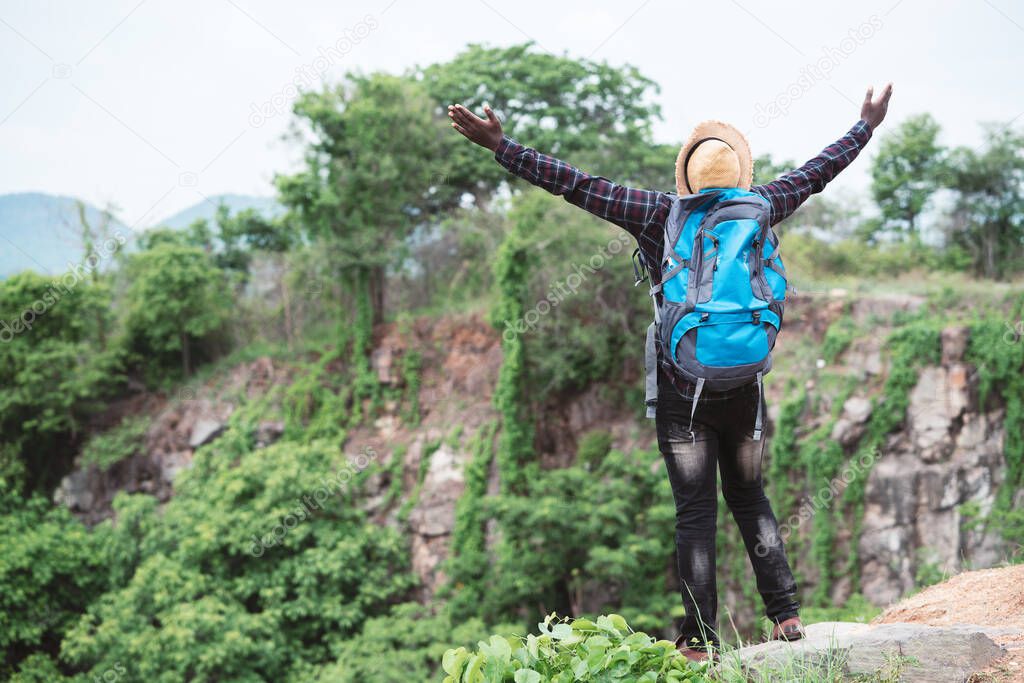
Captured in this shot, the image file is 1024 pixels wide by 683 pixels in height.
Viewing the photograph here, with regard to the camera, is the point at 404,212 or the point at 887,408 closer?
the point at 887,408

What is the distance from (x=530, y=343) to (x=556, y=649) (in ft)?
39.0

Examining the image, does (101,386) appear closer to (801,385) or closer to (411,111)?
(411,111)

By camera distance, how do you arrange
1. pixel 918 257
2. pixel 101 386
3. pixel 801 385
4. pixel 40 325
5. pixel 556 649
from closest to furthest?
pixel 556 649
pixel 801 385
pixel 918 257
pixel 40 325
pixel 101 386

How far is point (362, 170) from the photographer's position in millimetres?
16156

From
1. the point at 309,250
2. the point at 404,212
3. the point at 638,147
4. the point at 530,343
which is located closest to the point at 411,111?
the point at 404,212

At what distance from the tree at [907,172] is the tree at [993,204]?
3.22 ft

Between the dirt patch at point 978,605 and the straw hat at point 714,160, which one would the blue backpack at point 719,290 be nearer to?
the straw hat at point 714,160

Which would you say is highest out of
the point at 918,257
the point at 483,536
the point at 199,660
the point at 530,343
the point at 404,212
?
the point at 404,212

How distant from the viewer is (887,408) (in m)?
11.0

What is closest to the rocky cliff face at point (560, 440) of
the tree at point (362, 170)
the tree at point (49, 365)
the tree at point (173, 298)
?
the tree at point (49, 365)

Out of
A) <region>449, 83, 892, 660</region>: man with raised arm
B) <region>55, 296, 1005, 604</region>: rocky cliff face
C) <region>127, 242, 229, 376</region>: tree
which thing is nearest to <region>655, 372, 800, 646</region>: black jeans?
<region>449, 83, 892, 660</region>: man with raised arm

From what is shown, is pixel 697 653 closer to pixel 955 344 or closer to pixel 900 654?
pixel 900 654

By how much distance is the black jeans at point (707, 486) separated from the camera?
2.57 meters

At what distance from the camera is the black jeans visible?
Result: 2.57m
